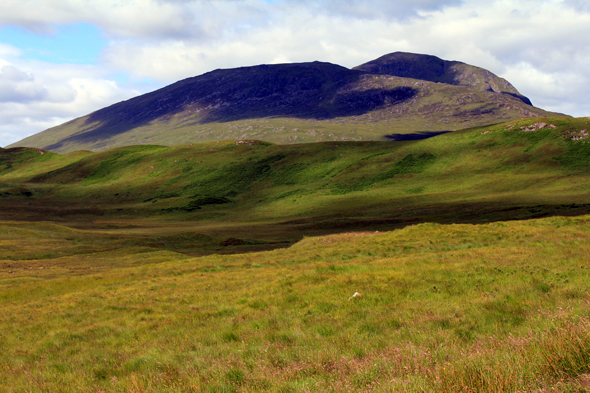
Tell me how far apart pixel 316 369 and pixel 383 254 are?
22439 millimetres

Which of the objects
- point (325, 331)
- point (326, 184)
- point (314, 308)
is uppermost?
point (326, 184)

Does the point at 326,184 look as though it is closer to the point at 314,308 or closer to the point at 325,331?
the point at 314,308

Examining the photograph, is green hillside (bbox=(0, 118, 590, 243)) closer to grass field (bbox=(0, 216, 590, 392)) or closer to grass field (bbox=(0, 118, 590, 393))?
grass field (bbox=(0, 118, 590, 393))

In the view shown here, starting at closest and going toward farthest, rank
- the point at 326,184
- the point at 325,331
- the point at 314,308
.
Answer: the point at 325,331 → the point at 314,308 → the point at 326,184

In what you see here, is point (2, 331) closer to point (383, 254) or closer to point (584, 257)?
point (383, 254)

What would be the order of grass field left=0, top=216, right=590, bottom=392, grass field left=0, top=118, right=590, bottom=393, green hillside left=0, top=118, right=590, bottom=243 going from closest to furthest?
1. grass field left=0, top=216, right=590, bottom=392
2. grass field left=0, top=118, right=590, bottom=393
3. green hillside left=0, top=118, right=590, bottom=243

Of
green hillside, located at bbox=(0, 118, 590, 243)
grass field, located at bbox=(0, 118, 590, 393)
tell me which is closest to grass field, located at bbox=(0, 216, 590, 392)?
grass field, located at bbox=(0, 118, 590, 393)

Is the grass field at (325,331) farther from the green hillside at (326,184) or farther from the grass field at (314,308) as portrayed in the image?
the green hillside at (326,184)

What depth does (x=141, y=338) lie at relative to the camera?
1206cm

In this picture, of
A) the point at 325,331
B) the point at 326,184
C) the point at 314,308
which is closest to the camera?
the point at 325,331

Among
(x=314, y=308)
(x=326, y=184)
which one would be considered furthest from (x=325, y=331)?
(x=326, y=184)

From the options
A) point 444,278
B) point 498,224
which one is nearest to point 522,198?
point 498,224

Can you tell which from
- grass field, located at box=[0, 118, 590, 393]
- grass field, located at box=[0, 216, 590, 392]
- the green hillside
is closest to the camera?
grass field, located at box=[0, 216, 590, 392]

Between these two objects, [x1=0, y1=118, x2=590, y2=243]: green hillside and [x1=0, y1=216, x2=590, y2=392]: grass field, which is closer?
A: [x1=0, y1=216, x2=590, y2=392]: grass field
